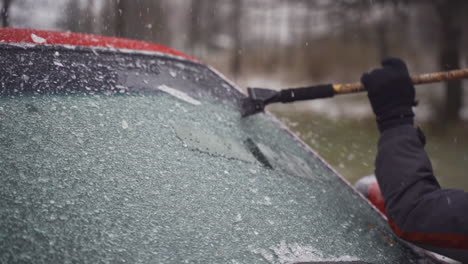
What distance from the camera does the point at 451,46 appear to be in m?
10.0

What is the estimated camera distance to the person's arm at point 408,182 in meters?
1.25

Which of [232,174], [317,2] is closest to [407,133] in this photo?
[232,174]

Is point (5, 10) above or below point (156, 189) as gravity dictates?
above

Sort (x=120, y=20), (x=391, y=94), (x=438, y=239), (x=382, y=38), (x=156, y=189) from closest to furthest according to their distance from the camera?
(x=156, y=189) → (x=438, y=239) → (x=391, y=94) → (x=120, y=20) → (x=382, y=38)

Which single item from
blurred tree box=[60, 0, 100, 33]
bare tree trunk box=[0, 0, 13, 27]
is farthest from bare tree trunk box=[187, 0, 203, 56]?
bare tree trunk box=[0, 0, 13, 27]

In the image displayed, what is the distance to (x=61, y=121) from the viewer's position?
1.12 meters

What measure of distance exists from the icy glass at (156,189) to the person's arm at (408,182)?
10 cm

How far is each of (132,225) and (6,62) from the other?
703 millimetres

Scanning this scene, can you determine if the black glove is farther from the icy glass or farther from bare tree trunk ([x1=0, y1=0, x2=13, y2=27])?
bare tree trunk ([x1=0, y1=0, x2=13, y2=27])

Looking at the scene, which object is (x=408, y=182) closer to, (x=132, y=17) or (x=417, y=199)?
(x=417, y=199)

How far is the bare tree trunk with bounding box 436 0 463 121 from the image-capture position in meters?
8.91

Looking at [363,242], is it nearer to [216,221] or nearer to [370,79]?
[216,221]

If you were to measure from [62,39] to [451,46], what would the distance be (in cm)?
1084

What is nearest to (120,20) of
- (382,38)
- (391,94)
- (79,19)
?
(79,19)
